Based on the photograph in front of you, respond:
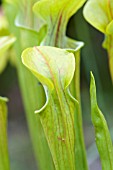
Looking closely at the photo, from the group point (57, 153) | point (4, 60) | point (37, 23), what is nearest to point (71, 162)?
point (57, 153)

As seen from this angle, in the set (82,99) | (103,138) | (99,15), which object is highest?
(99,15)

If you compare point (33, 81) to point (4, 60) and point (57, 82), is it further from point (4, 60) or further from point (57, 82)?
point (4, 60)

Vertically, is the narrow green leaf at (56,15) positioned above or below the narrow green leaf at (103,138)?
above

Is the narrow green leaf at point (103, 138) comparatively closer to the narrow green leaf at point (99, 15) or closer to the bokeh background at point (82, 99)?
the narrow green leaf at point (99, 15)

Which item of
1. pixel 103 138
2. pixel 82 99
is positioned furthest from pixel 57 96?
pixel 82 99

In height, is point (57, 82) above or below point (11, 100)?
above

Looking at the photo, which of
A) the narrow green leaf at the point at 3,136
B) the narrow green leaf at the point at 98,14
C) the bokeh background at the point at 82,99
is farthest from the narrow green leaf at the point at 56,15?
the bokeh background at the point at 82,99

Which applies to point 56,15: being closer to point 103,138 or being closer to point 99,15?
point 99,15

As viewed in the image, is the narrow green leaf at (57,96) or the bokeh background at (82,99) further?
the bokeh background at (82,99)
